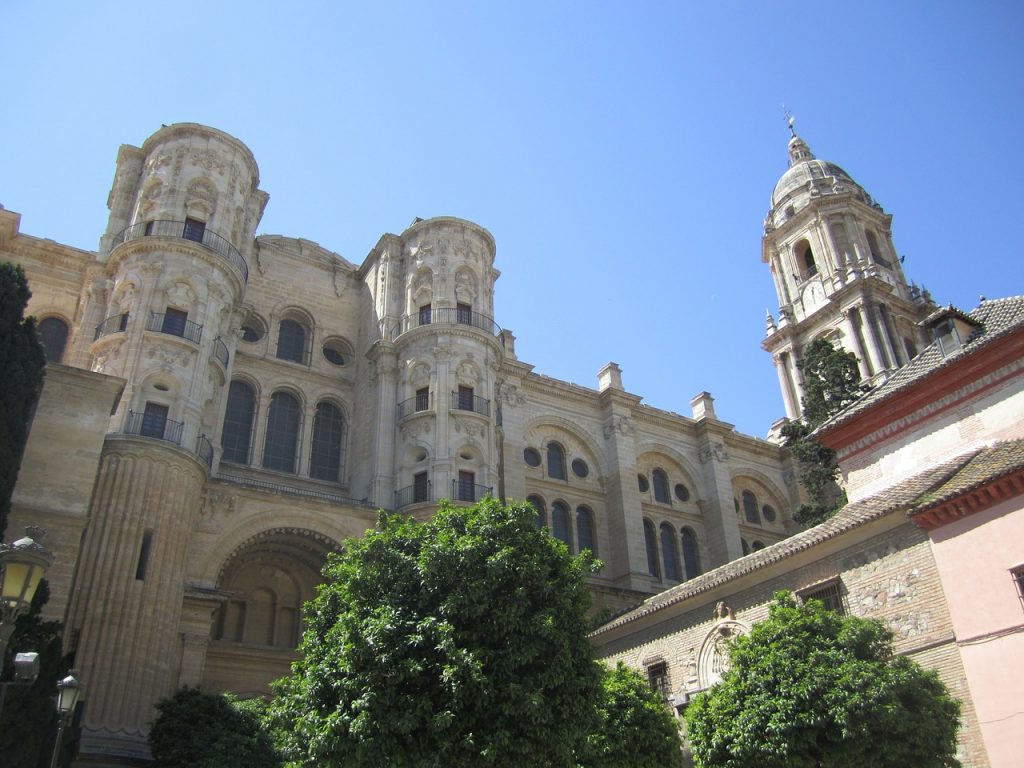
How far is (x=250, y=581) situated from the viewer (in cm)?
2559

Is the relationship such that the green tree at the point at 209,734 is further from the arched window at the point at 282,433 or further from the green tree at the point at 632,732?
the arched window at the point at 282,433

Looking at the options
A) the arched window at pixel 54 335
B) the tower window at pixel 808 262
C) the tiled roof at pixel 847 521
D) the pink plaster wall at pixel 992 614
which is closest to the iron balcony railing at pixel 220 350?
the arched window at pixel 54 335

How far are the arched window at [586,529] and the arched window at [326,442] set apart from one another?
9758 mm

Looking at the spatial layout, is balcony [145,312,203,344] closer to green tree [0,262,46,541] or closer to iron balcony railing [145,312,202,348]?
iron balcony railing [145,312,202,348]

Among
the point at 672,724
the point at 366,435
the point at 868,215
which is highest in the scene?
the point at 868,215

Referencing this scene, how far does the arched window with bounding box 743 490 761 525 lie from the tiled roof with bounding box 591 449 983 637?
17.5 meters

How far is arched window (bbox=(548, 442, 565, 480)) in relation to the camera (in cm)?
3431

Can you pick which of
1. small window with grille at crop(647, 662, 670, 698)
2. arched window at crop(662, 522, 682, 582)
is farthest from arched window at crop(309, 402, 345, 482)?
arched window at crop(662, 522, 682, 582)

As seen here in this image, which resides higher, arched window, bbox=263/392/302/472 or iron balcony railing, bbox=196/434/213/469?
arched window, bbox=263/392/302/472

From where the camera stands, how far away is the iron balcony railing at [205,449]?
2362 centimetres

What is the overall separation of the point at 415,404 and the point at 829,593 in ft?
48.7

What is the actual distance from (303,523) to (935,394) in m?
16.4

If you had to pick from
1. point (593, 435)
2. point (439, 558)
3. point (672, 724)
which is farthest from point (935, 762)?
point (593, 435)

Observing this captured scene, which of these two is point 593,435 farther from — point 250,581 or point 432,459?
point 250,581
